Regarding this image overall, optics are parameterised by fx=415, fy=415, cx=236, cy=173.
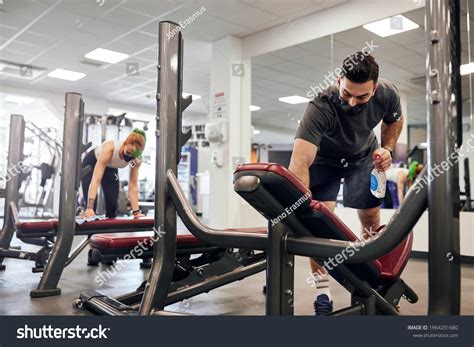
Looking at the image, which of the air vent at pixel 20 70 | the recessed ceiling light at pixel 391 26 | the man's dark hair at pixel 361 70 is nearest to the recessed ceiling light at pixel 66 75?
the air vent at pixel 20 70

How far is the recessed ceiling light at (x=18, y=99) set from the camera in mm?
9516

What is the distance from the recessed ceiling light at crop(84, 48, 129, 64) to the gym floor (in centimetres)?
415

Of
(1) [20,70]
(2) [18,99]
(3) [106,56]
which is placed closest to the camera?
(3) [106,56]

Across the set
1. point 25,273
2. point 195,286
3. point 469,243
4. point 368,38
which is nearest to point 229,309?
point 195,286

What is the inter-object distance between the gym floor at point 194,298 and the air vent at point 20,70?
5.11 m

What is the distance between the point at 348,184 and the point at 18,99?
32.4ft

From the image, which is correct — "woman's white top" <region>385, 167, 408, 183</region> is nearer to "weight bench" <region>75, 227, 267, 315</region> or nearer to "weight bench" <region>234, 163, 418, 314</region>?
"weight bench" <region>75, 227, 267, 315</region>

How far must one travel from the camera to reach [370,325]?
1.39 metres

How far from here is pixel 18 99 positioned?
392 inches

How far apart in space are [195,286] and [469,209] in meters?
3.11

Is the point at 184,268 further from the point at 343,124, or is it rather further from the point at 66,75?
the point at 66,75

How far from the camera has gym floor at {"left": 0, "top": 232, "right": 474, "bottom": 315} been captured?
2.10 m

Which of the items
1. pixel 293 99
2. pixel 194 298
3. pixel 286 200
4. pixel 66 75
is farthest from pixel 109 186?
pixel 66 75

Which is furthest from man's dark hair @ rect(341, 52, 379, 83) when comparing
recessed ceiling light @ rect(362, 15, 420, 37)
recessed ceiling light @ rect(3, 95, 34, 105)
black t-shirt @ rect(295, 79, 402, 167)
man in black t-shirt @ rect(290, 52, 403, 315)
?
recessed ceiling light @ rect(3, 95, 34, 105)
